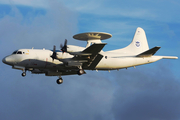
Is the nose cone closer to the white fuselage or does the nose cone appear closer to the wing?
the white fuselage

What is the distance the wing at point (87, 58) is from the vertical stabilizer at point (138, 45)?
17.7 feet

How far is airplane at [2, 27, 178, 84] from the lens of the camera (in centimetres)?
2672

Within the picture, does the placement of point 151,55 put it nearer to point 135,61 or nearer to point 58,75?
point 135,61

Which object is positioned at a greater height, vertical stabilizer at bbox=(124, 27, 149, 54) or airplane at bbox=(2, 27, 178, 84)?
vertical stabilizer at bbox=(124, 27, 149, 54)

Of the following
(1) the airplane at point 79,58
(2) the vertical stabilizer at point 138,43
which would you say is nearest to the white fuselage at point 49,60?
(1) the airplane at point 79,58

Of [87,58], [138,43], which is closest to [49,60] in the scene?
[87,58]

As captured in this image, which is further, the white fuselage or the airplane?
the white fuselage

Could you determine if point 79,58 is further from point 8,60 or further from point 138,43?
point 138,43

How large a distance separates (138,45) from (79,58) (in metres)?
10.1

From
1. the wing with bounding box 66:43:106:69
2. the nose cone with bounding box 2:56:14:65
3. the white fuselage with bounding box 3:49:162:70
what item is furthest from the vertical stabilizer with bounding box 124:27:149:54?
the nose cone with bounding box 2:56:14:65

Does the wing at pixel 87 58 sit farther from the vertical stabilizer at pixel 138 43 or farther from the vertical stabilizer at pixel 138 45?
the vertical stabilizer at pixel 138 43

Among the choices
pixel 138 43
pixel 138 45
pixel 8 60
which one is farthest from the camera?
pixel 138 43

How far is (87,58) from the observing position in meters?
27.6

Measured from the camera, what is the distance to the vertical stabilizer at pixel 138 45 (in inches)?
1303
